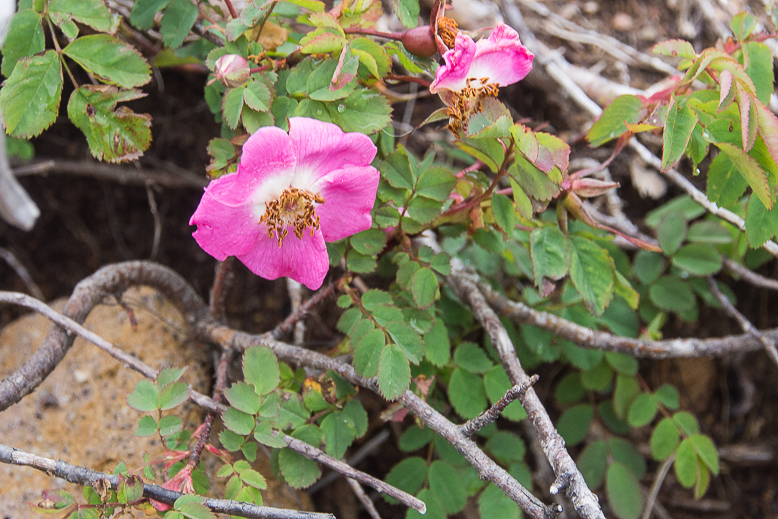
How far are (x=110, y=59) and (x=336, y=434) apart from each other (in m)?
1.05

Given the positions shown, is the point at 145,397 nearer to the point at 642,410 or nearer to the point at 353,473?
the point at 353,473

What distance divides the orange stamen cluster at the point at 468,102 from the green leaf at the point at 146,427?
0.91 m

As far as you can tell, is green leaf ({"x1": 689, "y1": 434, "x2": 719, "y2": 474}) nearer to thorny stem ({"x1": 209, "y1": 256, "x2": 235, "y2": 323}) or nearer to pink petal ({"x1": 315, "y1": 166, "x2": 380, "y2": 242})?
pink petal ({"x1": 315, "y1": 166, "x2": 380, "y2": 242})

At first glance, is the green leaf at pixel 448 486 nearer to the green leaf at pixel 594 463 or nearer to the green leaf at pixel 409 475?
the green leaf at pixel 409 475

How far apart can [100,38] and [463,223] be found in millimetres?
986

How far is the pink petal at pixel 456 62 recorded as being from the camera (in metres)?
1.10

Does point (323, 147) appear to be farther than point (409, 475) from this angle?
No

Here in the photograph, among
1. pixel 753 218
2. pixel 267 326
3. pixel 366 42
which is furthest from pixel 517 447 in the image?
pixel 366 42

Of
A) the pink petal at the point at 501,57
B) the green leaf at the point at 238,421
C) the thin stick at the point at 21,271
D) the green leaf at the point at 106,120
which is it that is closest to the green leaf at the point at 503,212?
the pink petal at the point at 501,57

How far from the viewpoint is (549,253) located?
52.8 inches

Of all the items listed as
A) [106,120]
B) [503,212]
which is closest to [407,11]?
[503,212]

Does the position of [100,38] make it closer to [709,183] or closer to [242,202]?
[242,202]

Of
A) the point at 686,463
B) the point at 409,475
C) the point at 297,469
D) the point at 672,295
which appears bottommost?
the point at 409,475

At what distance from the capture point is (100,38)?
4.13 ft
